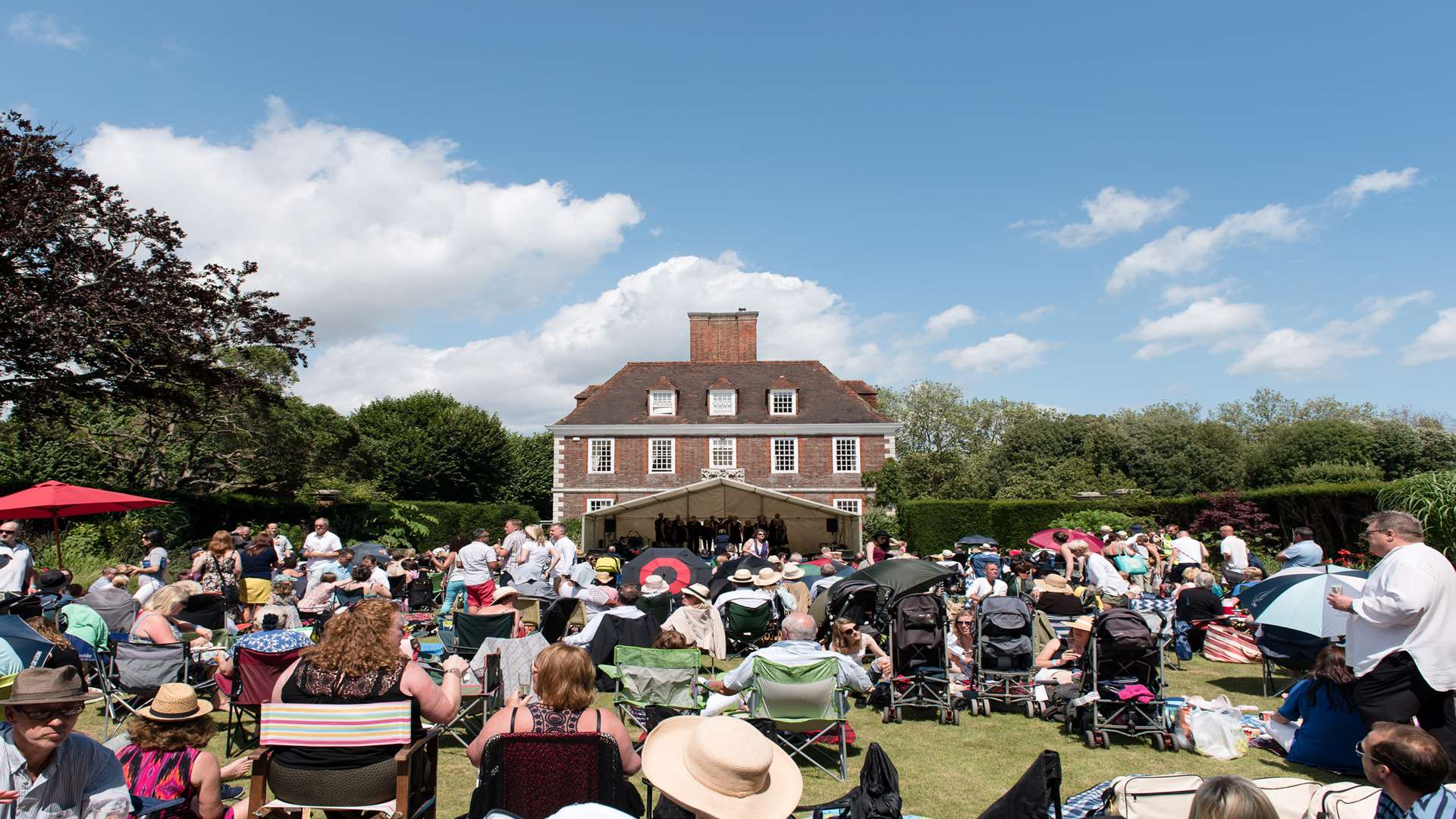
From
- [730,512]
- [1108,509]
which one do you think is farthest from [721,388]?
[1108,509]

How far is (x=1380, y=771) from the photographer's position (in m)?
3.09

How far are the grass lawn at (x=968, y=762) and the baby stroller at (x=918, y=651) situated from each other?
246mm

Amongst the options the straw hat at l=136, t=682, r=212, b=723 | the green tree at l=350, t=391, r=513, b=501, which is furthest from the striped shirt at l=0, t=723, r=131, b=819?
the green tree at l=350, t=391, r=513, b=501

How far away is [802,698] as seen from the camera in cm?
584

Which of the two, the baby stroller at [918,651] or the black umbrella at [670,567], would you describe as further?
the black umbrella at [670,567]

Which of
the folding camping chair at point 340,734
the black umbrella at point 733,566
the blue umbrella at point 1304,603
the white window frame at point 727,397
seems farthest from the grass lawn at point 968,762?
the white window frame at point 727,397

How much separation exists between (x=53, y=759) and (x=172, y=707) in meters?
0.64

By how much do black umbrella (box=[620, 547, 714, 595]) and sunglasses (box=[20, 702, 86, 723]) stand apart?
34.7ft

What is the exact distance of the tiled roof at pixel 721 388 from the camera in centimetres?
3192

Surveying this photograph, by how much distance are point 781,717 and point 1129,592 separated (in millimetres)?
6427

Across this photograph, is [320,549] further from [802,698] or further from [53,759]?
[53,759]

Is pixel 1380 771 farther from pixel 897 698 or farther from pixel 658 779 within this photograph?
pixel 897 698

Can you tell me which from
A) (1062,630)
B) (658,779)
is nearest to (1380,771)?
(658,779)

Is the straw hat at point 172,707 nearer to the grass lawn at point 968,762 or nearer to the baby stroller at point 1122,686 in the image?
the grass lawn at point 968,762
